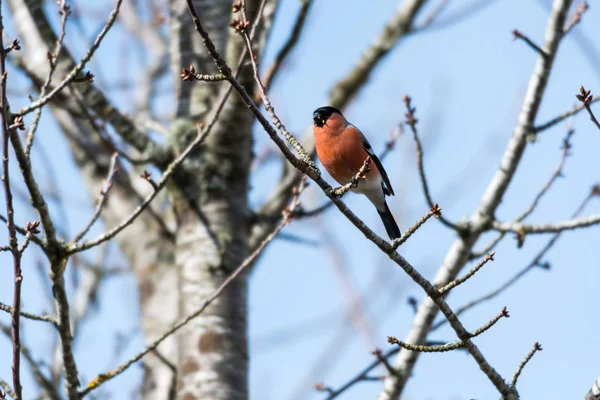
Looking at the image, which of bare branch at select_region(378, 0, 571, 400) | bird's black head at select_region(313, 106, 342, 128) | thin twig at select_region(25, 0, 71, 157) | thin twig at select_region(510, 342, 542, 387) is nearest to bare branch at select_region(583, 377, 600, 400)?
thin twig at select_region(510, 342, 542, 387)

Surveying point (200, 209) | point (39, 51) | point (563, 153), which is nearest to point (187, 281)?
point (200, 209)

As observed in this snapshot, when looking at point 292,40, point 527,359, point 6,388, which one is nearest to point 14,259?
point 6,388

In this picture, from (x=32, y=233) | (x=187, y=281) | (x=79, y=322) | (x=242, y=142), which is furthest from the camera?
(x=79, y=322)

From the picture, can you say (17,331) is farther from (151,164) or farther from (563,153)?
(563,153)

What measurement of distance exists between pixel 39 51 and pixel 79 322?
2.89m

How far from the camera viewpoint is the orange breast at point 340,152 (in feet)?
13.4

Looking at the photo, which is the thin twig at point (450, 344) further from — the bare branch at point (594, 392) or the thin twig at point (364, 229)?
the bare branch at point (594, 392)

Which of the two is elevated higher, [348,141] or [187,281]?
[348,141]

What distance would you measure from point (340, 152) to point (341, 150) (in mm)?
13

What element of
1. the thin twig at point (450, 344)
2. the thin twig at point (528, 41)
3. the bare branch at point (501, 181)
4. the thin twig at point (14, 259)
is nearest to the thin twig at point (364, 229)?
the thin twig at point (450, 344)

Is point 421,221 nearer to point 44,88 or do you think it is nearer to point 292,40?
point 44,88

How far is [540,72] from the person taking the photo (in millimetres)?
3682

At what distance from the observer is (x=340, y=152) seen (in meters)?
4.09

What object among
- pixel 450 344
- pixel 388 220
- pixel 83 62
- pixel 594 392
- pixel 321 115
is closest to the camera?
pixel 594 392
